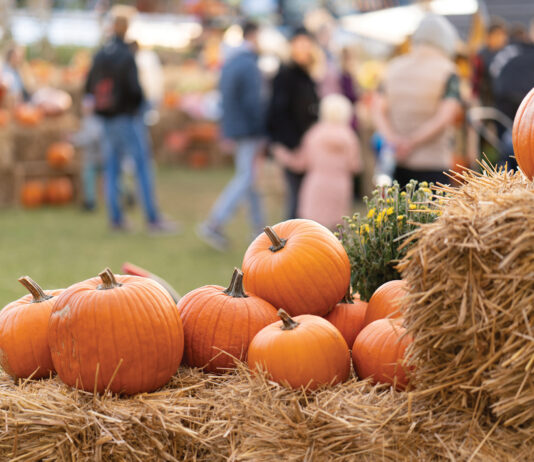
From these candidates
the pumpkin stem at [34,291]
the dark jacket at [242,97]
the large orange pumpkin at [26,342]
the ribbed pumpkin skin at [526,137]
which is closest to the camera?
the ribbed pumpkin skin at [526,137]

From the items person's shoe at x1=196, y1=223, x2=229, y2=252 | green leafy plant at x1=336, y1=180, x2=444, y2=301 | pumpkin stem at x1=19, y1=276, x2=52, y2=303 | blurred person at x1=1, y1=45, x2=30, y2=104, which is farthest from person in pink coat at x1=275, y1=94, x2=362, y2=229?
blurred person at x1=1, y1=45, x2=30, y2=104

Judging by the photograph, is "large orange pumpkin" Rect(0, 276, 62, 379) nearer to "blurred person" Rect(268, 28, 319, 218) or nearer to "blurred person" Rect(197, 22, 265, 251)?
"blurred person" Rect(268, 28, 319, 218)

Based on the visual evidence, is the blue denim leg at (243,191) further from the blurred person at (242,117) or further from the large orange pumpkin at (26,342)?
the large orange pumpkin at (26,342)

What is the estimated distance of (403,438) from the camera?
6.31 feet

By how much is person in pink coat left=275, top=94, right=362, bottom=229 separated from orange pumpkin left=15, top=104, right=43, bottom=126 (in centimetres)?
A: 529

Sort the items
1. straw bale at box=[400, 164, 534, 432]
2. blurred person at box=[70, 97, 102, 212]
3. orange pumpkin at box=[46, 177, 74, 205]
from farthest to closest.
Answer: orange pumpkin at box=[46, 177, 74, 205], blurred person at box=[70, 97, 102, 212], straw bale at box=[400, 164, 534, 432]

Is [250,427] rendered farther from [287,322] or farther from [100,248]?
[100,248]

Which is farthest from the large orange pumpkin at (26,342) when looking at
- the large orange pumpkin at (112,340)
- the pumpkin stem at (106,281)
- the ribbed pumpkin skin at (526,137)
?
the ribbed pumpkin skin at (526,137)

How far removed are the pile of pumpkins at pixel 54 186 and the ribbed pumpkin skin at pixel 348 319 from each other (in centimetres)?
815

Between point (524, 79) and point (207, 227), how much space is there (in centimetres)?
342

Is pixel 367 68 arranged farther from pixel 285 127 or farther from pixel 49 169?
pixel 285 127

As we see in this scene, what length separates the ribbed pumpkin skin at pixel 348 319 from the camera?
2.55 m

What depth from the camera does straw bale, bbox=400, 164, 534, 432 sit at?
1806 mm

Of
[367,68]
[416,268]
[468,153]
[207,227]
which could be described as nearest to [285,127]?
[207,227]
